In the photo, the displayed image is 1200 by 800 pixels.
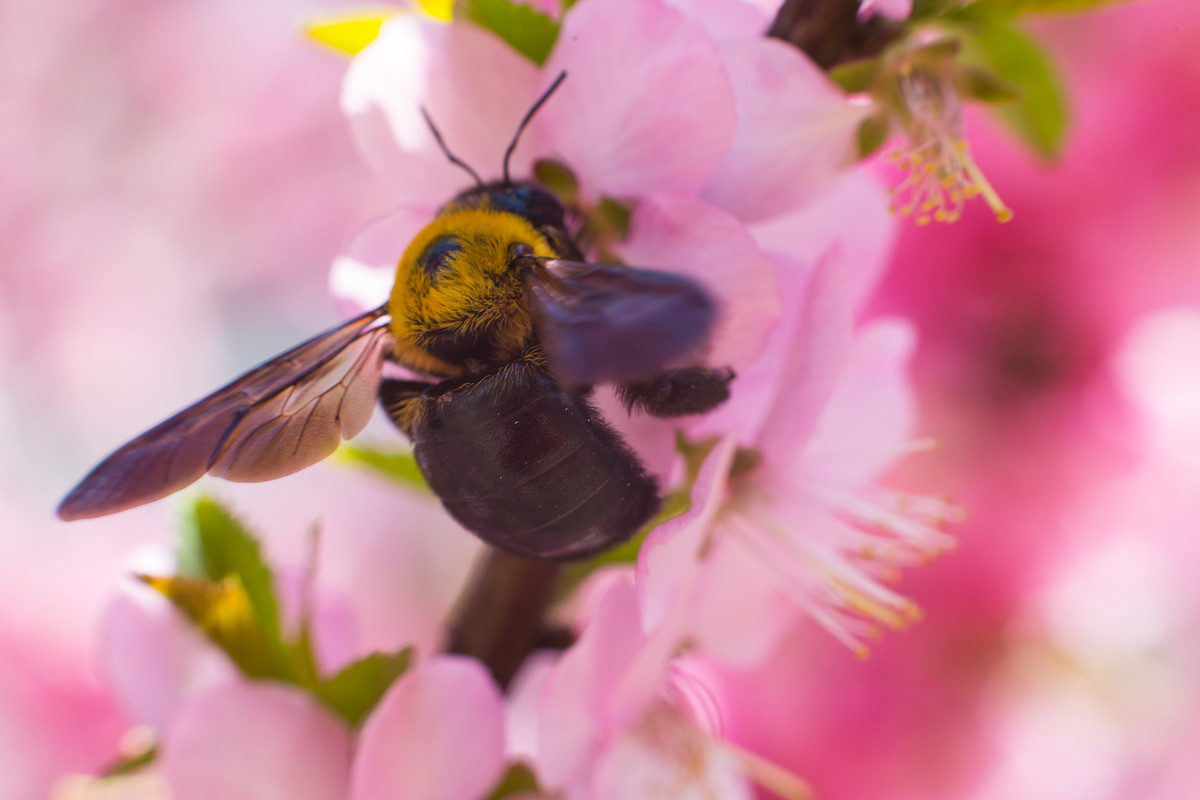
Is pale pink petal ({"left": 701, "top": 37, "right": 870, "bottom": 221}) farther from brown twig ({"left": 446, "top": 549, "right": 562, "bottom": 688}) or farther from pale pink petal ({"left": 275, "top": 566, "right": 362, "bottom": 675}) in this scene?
pale pink petal ({"left": 275, "top": 566, "right": 362, "bottom": 675})

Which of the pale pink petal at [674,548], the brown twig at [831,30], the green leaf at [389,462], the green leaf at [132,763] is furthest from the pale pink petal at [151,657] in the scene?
the brown twig at [831,30]

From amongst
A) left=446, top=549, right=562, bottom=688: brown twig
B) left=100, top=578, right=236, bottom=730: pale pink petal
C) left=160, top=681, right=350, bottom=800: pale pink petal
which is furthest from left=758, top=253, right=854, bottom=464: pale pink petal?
left=100, top=578, right=236, bottom=730: pale pink petal

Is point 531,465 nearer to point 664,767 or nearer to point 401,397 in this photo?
point 401,397

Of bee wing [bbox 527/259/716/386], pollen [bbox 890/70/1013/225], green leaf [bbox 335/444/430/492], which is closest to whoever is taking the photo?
bee wing [bbox 527/259/716/386]

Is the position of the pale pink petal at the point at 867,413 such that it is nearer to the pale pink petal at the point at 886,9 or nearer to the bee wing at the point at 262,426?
the pale pink petal at the point at 886,9

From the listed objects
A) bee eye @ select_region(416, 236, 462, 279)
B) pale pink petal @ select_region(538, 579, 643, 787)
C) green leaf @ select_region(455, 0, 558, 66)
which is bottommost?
pale pink petal @ select_region(538, 579, 643, 787)

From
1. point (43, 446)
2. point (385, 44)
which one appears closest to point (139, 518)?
point (43, 446)

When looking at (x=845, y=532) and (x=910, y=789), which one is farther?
(x=910, y=789)

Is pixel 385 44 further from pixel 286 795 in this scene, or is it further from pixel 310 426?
pixel 286 795
